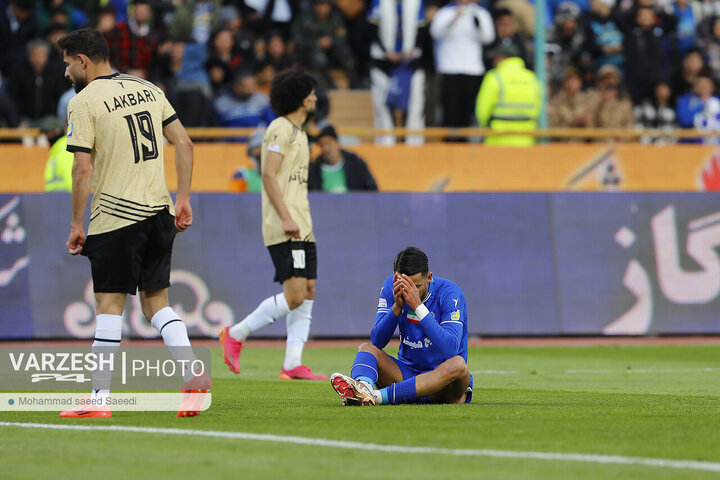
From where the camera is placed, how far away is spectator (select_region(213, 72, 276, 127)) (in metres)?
19.9

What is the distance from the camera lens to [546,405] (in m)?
9.06

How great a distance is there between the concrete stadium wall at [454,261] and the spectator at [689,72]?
4630mm

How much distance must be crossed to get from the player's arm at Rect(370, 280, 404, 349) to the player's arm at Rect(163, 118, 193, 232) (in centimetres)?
146

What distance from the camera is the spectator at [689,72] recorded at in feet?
71.5

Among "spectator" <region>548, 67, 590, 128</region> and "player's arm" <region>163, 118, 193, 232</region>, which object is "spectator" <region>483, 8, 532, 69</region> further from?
"player's arm" <region>163, 118, 193, 232</region>

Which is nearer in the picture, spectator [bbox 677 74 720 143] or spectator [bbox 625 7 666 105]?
spectator [bbox 677 74 720 143]

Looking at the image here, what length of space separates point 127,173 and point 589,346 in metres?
9.23

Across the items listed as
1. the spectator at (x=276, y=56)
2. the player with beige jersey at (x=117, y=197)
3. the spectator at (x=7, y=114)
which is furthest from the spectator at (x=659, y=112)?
the player with beige jersey at (x=117, y=197)

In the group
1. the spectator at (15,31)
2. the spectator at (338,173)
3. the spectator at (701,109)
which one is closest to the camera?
the spectator at (338,173)

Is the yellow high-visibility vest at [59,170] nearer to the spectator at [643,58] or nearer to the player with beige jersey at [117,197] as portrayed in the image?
the player with beige jersey at [117,197]

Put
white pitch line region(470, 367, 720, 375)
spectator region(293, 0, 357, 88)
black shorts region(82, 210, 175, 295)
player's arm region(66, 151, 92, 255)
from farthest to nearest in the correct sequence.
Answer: spectator region(293, 0, 357, 88) → white pitch line region(470, 367, 720, 375) → black shorts region(82, 210, 175, 295) → player's arm region(66, 151, 92, 255)

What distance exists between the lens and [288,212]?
470 inches

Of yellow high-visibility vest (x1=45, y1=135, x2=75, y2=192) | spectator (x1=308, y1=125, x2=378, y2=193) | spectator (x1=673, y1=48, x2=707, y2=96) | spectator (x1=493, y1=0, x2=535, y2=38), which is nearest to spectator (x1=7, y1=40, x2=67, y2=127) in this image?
yellow high-visibility vest (x1=45, y1=135, x2=75, y2=192)

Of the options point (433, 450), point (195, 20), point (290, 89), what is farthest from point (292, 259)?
point (195, 20)
